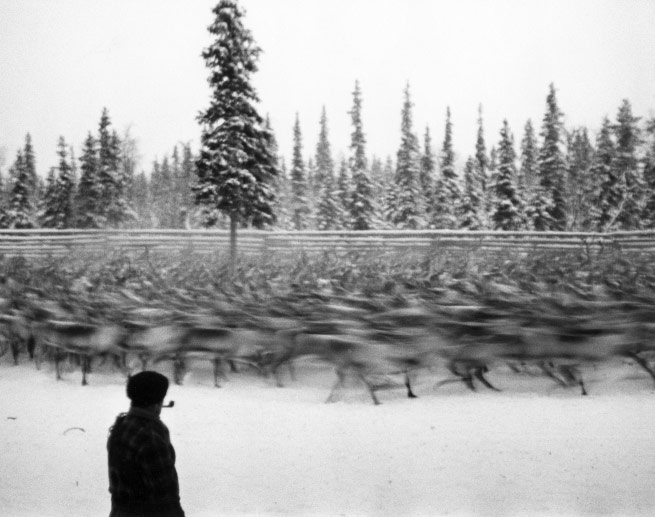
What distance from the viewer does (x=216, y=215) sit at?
21797mm

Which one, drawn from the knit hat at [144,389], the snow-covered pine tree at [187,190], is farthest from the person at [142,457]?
the snow-covered pine tree at [187,190]

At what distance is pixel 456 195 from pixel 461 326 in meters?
39.2

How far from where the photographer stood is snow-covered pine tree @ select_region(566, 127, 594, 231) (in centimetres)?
3775

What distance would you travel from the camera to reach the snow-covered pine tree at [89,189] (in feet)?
114

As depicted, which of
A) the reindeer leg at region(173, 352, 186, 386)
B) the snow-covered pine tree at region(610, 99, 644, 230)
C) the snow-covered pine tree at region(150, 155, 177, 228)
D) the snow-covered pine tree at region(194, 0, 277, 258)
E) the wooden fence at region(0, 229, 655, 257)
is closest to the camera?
the reindeer leg at region(173, 352, 186, 386)

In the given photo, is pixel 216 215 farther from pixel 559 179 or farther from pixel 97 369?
pixel 559 179

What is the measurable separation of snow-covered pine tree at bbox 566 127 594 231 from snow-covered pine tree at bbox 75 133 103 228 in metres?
30.4

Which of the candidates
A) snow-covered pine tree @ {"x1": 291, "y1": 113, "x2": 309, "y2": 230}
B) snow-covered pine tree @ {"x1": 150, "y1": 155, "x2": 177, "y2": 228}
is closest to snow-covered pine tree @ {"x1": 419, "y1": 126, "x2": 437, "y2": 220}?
snow-covered pine tree @ {"x1": 291, "y1": 113, "x2": 309, "y2": 230}

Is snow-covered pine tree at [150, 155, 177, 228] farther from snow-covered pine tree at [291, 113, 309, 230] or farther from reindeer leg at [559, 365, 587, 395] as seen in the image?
reindeer leg at [559, 365, 587, 395]

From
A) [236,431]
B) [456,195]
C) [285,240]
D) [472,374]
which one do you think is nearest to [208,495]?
[236,431]

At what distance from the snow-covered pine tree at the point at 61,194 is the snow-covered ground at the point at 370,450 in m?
36.2

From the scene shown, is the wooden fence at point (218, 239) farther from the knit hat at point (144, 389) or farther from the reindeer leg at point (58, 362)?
the knit hat at point (144, 389)

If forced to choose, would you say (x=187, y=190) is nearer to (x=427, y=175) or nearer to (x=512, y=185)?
(x=427, y=175)

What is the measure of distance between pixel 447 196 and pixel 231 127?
2462cm
